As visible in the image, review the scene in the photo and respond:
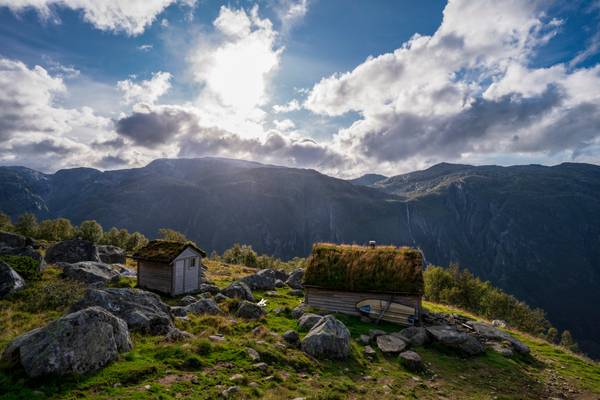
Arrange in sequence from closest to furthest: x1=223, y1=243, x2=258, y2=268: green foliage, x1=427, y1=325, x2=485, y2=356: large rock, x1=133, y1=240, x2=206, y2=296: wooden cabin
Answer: x1=427, y1=325, x2=485, y2=356: large rock
x1=133, y1=240, x2=206, y2=296: wooden cabin
x1=223, y1=243, x2=258, y2=268: green foliage

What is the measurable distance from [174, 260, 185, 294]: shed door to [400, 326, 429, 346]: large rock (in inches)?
869

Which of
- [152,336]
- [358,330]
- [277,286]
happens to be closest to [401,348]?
[358,330]

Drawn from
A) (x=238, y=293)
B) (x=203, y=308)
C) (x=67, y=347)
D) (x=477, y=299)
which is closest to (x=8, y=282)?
(x=203, y=308)

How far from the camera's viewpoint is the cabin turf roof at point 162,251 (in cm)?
3275

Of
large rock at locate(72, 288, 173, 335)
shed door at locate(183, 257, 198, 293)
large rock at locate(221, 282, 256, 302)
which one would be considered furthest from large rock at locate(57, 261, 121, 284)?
large rock at locate(72, 288, 173, 335)

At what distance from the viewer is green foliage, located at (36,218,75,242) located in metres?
90.2

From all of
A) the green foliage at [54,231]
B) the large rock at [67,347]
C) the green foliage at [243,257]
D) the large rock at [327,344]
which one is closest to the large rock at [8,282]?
the large rock at [67,347]

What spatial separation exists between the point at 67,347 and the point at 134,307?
742cm

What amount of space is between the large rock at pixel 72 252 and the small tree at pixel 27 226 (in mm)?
60780

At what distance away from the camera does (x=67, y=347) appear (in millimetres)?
11125

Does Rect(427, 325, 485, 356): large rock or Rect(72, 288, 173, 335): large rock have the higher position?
Rect(72, 288, 173, 335): large rock

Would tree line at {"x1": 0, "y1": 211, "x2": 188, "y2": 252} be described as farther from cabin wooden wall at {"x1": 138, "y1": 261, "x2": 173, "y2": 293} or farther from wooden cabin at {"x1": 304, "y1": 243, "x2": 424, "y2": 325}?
wooden cabin at {"x1": 304, "y1": 243, "x2": 424, "y2": 325}

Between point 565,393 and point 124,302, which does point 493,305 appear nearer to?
point 565,393

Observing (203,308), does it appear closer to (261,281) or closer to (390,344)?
(390,344)
